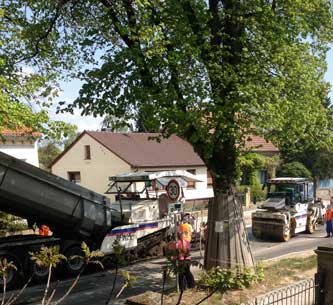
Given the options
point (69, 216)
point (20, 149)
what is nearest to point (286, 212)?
point (69, 216)

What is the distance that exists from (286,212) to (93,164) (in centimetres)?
1924

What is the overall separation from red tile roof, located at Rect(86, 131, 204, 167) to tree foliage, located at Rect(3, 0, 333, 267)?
21.5 meters

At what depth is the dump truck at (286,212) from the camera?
19500 mm

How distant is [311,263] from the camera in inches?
547

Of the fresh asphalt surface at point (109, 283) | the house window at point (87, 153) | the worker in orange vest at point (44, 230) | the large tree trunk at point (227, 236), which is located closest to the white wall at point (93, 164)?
the house window at point (87, 153)

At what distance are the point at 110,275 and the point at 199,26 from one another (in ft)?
25.2

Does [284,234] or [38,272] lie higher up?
[284,234]

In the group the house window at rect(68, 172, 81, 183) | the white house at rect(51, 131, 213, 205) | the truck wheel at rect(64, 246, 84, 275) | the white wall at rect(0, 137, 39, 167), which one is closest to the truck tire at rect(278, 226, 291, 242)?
the truck wheel at rect(64, 246, 84, 275)

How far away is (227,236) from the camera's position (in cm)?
1166

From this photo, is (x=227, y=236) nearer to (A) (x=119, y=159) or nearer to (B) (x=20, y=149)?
(B) (x=20, y=149)

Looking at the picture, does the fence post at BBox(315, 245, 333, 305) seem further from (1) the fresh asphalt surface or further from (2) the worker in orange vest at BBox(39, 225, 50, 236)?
(2) the worker in orange vest at BBox(39, 225, 50, 236)

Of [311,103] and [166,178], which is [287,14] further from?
[166,178]

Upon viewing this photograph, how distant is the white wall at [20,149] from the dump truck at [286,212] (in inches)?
558

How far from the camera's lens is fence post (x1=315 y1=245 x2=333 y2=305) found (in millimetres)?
8008
